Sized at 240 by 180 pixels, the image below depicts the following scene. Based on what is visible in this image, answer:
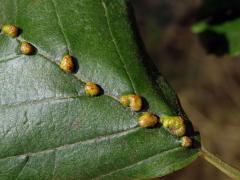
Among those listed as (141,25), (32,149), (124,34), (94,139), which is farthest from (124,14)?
(141,25)

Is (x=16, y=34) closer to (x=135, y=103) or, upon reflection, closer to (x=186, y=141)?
(x=135, y=103)

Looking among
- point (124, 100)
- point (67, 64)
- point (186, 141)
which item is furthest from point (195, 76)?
point (67, 64)

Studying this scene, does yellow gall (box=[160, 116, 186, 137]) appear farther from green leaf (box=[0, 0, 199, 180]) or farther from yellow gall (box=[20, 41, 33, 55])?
yellow gall (box=[20, 41, 33, 55])

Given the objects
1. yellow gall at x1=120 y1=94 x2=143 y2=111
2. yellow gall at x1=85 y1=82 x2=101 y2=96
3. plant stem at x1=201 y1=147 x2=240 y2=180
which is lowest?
plant stem at x1=201 y1=147 x2=240 y2=180

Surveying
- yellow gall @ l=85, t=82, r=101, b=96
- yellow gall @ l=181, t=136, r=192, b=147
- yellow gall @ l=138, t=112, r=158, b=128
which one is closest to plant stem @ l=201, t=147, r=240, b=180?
yellow gall @ l=181, t=136, r=192, b=147

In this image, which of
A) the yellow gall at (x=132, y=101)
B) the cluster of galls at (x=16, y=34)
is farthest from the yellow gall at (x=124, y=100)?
the cluster of galls at (x=16, y=34)

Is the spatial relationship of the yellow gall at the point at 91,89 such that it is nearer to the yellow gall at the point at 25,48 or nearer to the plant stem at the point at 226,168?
the yellow gall at the point at 25,48

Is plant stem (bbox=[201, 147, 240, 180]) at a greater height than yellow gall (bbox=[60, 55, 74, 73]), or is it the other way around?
yellow gall (bbox=[60, 55, 74, 73])
